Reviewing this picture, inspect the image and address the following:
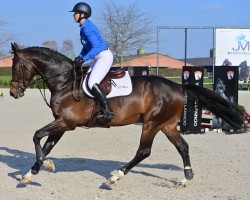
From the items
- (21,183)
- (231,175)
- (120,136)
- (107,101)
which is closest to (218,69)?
(120,136)

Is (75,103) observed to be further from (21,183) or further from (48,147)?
(21,183)

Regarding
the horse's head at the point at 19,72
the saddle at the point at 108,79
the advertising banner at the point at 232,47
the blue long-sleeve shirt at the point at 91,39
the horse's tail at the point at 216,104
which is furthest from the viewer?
the advertising banner at the point at 232,47

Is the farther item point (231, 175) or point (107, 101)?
point (231, 175)

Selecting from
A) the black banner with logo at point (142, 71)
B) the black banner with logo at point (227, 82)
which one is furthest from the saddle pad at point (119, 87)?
the black banner with logo at point (142, 71)

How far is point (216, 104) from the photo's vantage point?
9.02 meters

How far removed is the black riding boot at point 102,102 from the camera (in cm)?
796

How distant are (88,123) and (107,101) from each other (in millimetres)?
494

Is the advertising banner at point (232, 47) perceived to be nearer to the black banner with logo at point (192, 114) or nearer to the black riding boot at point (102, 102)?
the black banner with logo at point (192, 114)

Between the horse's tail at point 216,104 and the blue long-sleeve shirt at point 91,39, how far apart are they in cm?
179

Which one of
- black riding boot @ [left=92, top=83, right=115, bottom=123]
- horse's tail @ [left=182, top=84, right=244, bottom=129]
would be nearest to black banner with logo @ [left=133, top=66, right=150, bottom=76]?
horse's tail @ [left=182, top=84, right=244, bottom=129]

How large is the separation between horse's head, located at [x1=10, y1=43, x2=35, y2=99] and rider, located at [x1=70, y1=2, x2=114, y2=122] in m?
0.87

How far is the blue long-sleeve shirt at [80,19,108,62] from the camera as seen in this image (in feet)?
26.1

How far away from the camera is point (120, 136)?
547 inches

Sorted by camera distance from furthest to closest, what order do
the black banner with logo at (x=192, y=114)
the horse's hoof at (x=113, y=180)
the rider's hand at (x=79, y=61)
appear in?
the black banner with logo at (x=192, y=114), the rider's hand at (x=79, y=61), the horse's hoof at (x=113, y=180)
